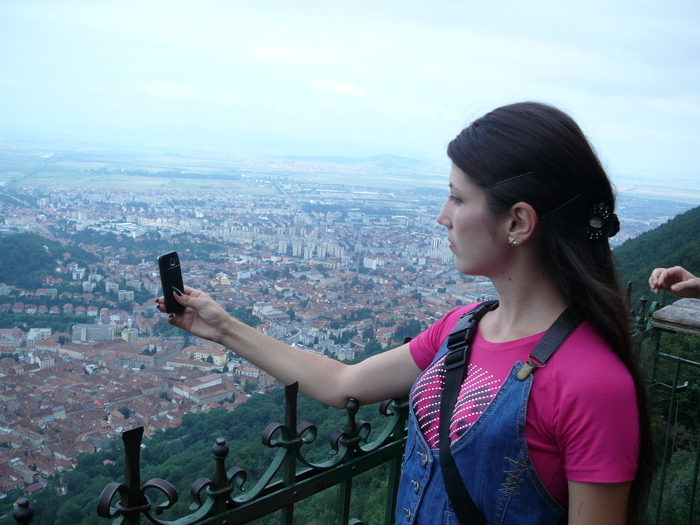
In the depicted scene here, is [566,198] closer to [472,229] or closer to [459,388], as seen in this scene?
[472,229]

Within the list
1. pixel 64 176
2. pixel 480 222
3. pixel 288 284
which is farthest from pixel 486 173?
pixel 64 176

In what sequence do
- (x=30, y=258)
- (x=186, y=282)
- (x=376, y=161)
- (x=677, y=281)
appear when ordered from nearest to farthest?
(x=677, y=281) → (x=186, y=282) → (x=30, y=258) → (x=376, y=161)

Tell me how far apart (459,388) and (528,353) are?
0.63ft

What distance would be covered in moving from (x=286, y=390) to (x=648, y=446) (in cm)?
95

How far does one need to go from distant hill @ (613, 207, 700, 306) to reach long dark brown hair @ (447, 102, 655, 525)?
5.28 meters

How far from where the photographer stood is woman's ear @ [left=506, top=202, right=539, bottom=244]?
1325 mm

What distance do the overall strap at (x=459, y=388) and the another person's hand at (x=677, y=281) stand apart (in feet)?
3.89

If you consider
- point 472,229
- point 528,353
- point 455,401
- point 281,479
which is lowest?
point 281,479

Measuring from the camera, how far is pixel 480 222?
1.40 metres

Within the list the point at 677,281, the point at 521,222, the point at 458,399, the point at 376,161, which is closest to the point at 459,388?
the point at 458,399

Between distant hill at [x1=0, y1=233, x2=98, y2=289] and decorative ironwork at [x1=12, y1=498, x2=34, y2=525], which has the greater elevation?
decorative ironwork at [x1=12, y1=498, x2=34, y2=525]

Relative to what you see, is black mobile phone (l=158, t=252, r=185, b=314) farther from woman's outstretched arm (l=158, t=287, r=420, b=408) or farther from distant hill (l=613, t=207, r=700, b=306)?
distant hill (l=613, t=207, r=700, b=306)

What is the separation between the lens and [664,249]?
8.65 m

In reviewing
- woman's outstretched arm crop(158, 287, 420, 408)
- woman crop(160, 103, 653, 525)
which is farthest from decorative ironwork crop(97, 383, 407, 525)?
woman crop(160, 103, 653, 525)
